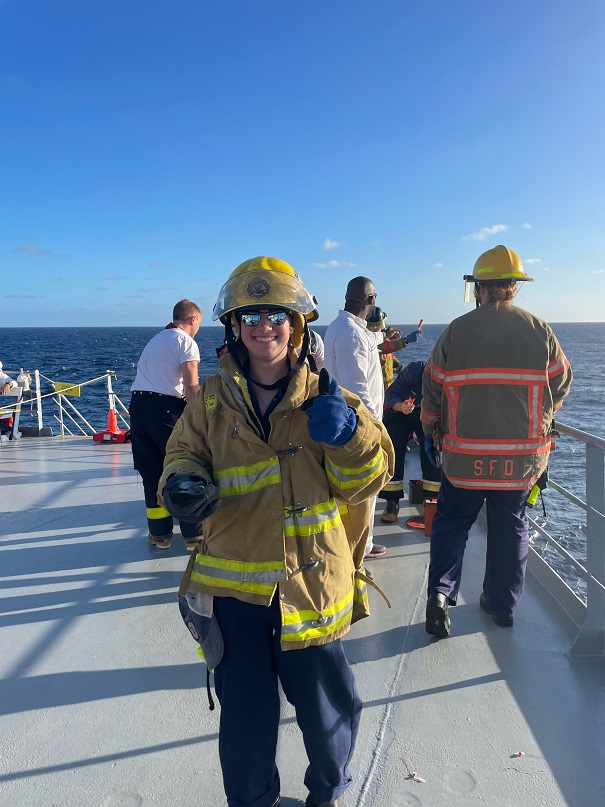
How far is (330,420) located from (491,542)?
1.75 metres

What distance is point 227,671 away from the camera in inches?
61.6

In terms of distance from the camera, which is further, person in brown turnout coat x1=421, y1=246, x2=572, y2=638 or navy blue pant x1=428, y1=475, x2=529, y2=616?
navy blue pant x1=428, y1=475, x2=529, y2=616

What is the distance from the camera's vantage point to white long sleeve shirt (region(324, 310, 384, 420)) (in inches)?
125

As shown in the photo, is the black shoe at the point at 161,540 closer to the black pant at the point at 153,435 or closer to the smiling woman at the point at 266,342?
the black pant at the point at 153,435

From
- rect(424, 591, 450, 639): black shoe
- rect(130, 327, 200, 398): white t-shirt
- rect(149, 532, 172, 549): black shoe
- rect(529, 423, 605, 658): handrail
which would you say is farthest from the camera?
rect(149, 532, 172, 549): black shoe

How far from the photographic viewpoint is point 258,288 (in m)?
1.60

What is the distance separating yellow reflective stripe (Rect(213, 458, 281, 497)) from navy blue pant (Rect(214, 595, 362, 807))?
320 mm

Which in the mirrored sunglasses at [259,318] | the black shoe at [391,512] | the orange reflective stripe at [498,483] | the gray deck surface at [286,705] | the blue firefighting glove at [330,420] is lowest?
the gray deck surface at [286,705]

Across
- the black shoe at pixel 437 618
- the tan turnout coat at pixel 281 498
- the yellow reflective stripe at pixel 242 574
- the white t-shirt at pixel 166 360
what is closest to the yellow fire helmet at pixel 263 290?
the tan turnout coat at pixel 281 498

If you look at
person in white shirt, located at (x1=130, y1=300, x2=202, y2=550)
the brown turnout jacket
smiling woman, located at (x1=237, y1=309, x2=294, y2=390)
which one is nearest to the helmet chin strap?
smiling woman, located at (x1=237, y1=309, x2=294, y2=390)

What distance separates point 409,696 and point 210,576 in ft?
3.99

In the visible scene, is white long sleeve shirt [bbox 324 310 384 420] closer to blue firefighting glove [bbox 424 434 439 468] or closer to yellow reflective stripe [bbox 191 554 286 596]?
blue firefighting glove [bbox 424 434 439 468]

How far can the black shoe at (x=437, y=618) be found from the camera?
2693 millimetres

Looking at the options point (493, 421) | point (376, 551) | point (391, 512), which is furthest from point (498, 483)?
point (391, 512)
